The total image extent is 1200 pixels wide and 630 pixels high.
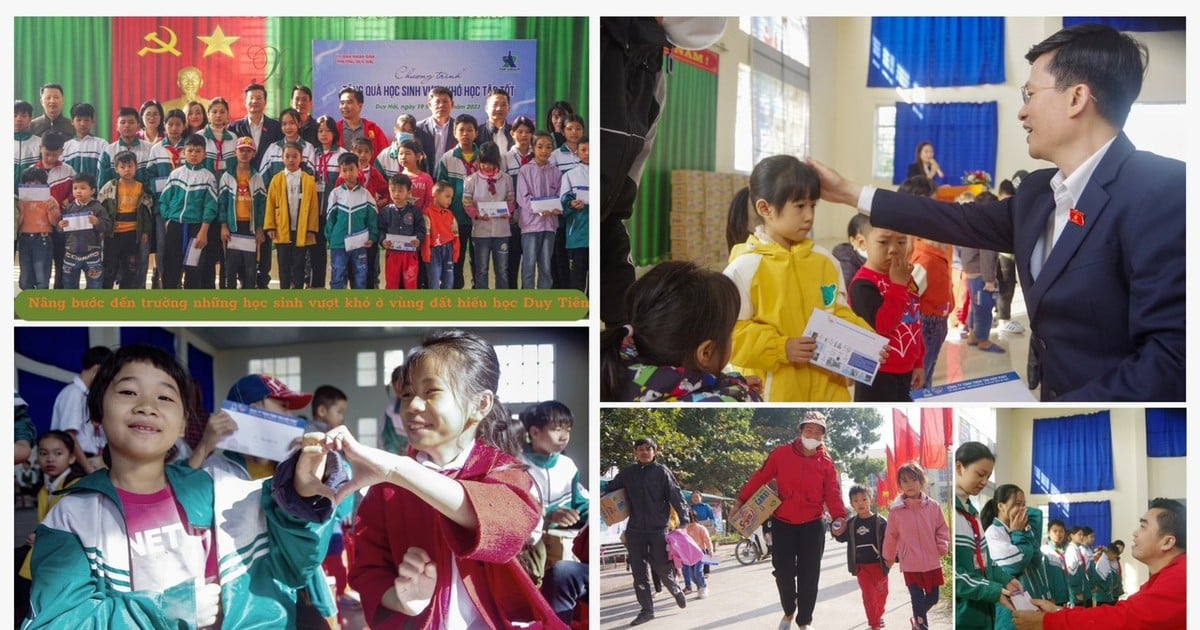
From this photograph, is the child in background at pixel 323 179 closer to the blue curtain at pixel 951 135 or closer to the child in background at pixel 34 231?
the child in background at pixel 34 231

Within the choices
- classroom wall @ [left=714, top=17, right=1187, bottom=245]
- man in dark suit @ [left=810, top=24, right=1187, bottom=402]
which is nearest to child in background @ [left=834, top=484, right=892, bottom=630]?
man in dark suit @ [left=810, top=24, right=1187, bottom=402]

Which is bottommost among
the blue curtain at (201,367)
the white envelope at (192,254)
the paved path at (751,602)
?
the paved path at (751,602)

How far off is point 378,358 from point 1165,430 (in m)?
1.98

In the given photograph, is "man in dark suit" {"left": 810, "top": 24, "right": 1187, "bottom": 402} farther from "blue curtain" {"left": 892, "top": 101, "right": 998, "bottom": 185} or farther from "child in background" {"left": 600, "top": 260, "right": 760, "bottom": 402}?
"child in background" {"left": 600, "top": 260, "right": 760, "bottom": 402}

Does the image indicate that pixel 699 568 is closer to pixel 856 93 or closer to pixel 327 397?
pixel 327 397

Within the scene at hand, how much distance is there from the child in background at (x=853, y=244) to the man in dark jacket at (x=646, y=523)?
665mm

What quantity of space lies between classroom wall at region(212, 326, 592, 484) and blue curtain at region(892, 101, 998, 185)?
913mm

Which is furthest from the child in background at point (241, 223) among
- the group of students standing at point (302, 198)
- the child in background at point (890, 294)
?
the child in background at point (890, 294)

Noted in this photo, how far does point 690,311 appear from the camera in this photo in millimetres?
3059

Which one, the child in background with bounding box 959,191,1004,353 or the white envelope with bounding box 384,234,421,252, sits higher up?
the white envelope with bounding box 384,234,421,252

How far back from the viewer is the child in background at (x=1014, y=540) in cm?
309

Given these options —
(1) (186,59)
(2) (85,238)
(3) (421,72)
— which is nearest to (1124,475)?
(3) (421,72)

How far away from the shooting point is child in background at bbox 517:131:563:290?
3.10 m

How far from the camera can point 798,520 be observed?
313 centimetres
